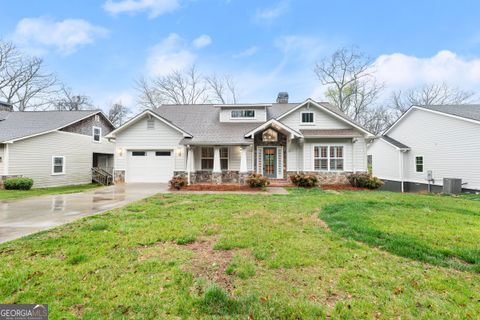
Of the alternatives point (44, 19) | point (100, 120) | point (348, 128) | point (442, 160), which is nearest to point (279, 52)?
point (348, 128)

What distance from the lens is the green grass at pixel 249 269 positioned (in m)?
2.36

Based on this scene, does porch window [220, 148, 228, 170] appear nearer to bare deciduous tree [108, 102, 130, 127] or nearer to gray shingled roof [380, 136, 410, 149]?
gray shingled roof [380, 136, 410, 149]

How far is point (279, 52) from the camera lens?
21.8 metres

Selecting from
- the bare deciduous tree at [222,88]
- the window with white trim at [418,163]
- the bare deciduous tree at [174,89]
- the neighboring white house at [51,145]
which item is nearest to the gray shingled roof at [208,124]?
the neighboring white house at [51,145]

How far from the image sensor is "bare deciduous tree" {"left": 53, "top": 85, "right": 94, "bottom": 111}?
31.4m

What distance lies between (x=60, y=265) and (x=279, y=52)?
917 inches

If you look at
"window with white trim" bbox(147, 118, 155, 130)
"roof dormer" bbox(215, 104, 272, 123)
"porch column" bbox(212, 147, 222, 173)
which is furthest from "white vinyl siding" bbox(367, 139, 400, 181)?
"window with white trim" bbox(147, 118, 155, 130)

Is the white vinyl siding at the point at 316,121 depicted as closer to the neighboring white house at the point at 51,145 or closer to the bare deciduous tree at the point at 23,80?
the neighboring white house at the point at 51,145

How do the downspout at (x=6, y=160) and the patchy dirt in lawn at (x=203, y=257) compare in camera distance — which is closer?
the patchy dirt in lawn at (x=203, y=257)

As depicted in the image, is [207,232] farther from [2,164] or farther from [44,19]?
[44,19]

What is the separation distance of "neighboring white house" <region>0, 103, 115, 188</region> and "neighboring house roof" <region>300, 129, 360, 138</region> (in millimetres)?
14668

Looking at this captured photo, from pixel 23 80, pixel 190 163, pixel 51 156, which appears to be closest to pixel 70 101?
pixel 23 80

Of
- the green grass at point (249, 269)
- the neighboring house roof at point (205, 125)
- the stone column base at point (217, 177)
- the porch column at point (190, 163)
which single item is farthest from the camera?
the stone column base at point (217, 177)

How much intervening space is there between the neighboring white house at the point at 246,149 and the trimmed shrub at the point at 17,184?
16.4 feet
